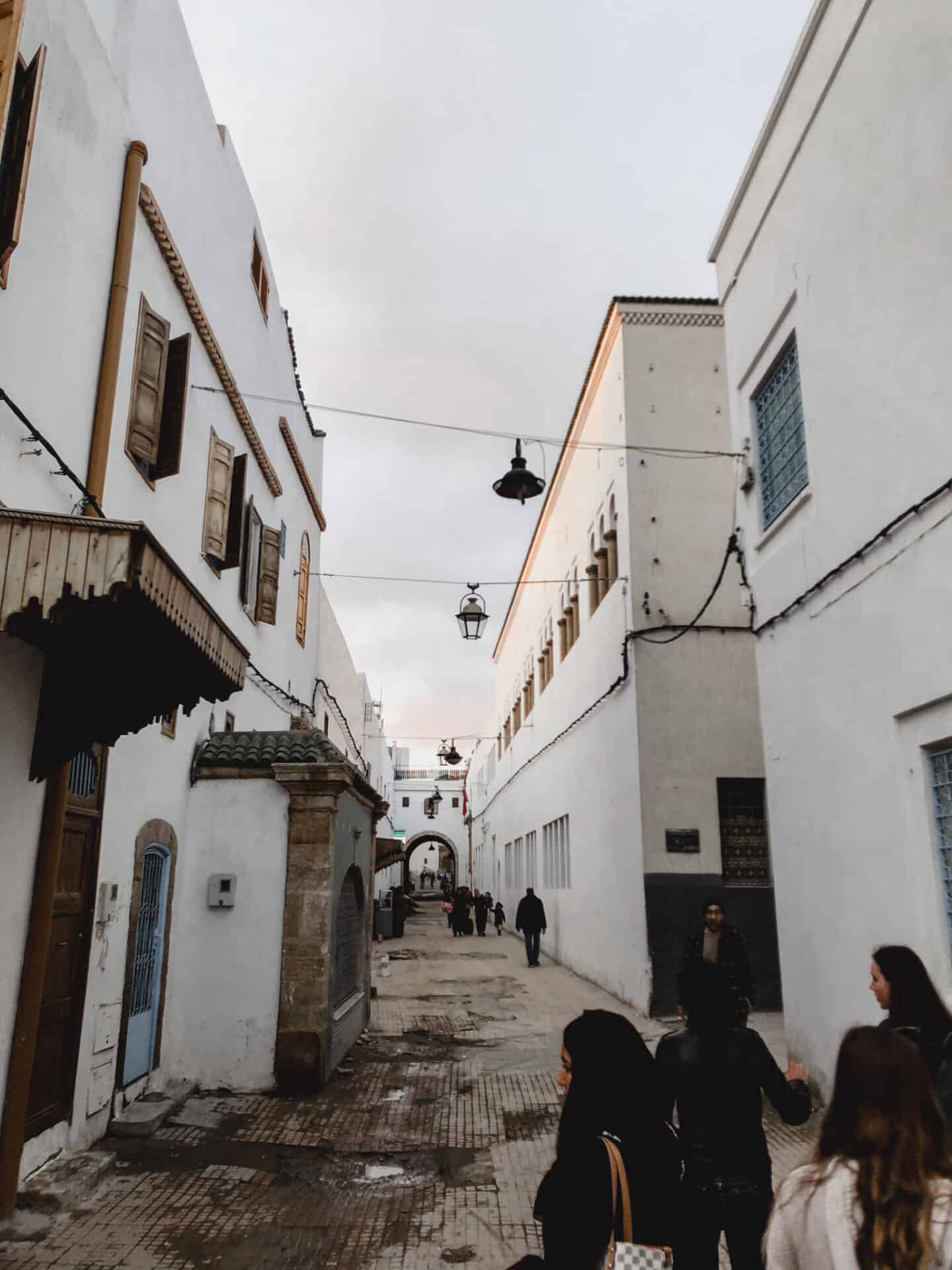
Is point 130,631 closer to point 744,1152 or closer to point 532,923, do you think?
point 744,1152

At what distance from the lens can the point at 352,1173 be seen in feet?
19.7

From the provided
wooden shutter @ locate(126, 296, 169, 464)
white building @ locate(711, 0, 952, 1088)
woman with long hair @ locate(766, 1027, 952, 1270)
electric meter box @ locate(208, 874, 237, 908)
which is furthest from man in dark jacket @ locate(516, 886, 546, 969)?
woman with long hair @ locate(766, 1027, 952, 1270)

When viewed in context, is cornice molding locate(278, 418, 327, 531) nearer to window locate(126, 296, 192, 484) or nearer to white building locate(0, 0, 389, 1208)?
white building locate(0, 0, 389, 1208)

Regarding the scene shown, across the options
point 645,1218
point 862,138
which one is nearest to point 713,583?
point 862,138

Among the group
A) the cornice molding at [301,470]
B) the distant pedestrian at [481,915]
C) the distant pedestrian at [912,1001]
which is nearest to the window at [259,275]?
the cornice molding at [301,470]

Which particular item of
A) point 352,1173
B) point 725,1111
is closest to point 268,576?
point 352,1173

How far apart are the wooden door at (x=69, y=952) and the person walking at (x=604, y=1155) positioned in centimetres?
438

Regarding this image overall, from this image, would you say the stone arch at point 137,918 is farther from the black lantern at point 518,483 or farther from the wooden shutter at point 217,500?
the black lantern at point 518,483

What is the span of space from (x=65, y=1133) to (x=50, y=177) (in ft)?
19.0

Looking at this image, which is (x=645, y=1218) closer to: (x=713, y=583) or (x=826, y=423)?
(x=826, y=423)

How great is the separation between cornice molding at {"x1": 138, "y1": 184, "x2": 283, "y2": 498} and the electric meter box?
4.94 m

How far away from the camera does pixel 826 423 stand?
677 cm

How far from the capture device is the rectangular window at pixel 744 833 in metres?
11.7

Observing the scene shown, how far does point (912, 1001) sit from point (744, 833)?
29.2 feet
